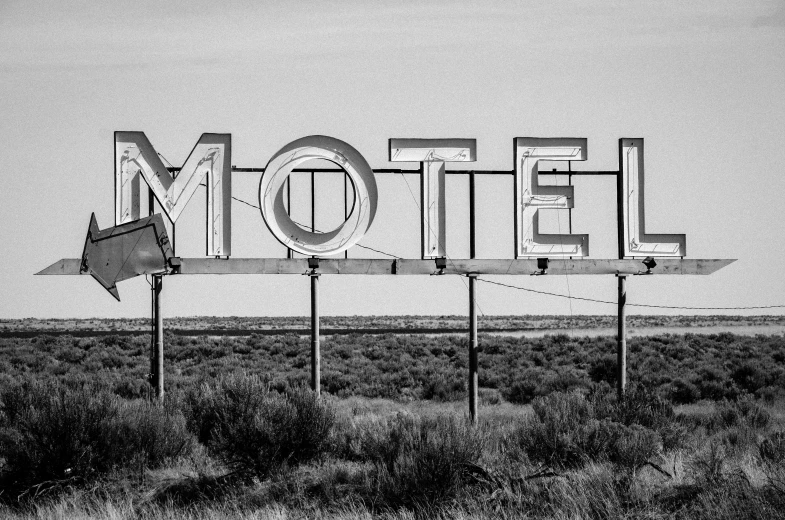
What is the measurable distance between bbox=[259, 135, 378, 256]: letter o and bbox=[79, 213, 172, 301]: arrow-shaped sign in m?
2.01

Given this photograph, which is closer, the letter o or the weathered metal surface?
the weathered metal surface

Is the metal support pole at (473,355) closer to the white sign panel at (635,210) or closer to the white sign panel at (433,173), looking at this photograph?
the white sign panel at (433,173)

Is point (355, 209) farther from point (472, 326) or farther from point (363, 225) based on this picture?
point (472, 326)

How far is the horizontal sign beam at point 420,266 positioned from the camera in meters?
16.1

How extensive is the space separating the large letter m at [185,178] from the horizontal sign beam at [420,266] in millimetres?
424

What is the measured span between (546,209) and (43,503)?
10686mm

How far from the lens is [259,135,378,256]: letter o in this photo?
53.3ft

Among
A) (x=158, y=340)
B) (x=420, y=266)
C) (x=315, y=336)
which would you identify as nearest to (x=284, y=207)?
(x=315, y=336)

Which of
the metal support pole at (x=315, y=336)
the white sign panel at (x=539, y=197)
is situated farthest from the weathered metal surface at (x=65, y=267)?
the white sign panel at (x=539, y=197)

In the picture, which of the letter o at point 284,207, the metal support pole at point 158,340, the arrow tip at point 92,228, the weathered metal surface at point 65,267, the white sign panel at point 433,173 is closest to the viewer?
the arrow tip at point 92,228

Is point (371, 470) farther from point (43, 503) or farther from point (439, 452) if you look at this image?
point (43, 503)

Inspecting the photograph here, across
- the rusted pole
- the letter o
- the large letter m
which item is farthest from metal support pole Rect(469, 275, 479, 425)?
the large letter m

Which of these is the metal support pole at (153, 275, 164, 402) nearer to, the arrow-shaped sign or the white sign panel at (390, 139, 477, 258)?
the arrow-shaped sign

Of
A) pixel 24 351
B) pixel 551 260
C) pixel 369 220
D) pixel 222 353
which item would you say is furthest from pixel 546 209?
pixel 24 351
